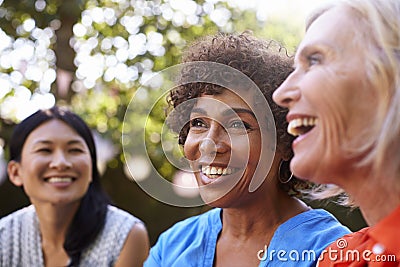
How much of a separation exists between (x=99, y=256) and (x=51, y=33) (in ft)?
6.97

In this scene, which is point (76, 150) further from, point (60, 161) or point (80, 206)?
point (80, 206)

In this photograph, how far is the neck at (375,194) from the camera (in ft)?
3.11

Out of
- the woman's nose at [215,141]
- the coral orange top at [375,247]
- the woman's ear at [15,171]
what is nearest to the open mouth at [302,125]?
the coral orange top at [375,247]

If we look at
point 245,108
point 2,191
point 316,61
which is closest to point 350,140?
point 316,61

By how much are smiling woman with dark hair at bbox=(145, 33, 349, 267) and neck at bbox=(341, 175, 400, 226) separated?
0.37 m

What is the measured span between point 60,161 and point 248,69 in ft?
3.06

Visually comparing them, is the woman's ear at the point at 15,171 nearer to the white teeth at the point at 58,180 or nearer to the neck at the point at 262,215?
the white teeth at the point at 58,180

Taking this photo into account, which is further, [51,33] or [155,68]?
[51,33]

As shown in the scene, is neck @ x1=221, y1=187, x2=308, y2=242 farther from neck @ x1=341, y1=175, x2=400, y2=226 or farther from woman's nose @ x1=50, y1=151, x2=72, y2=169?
woman's nose @ x1=50, y1=151, x2=72, y2=169

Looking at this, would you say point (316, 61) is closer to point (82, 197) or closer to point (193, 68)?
point (193, 68)

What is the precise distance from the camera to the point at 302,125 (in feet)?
3.24

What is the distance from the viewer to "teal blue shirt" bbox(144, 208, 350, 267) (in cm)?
135

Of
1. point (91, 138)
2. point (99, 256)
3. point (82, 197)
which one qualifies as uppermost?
point (91, 138)

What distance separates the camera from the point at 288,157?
1.49 m
